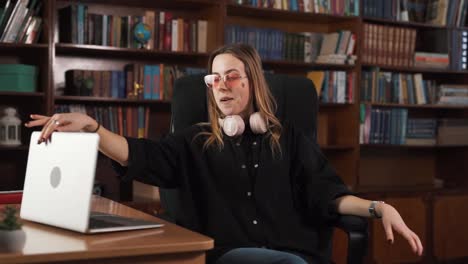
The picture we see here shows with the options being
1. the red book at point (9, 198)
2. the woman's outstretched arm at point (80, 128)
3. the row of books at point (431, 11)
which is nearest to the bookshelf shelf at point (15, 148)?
Result: the red book at point (9, 198)

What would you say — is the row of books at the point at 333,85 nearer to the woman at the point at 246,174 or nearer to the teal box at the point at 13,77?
the teal box at the point at 13,77

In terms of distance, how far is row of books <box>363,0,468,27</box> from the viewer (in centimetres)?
484

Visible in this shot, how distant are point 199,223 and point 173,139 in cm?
28

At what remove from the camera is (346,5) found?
4.64m

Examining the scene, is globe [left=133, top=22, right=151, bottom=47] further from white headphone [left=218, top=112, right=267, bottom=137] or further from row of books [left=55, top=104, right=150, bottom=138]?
white headphone [left=218, top=112, right=267, bottom=137]

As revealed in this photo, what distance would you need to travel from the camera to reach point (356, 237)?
204 centimetres

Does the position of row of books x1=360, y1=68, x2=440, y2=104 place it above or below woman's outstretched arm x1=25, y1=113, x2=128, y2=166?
above

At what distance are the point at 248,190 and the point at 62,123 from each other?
78 cm

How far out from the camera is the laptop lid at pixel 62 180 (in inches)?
59.1

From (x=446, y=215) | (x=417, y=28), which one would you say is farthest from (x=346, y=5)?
(x=446, y=215)

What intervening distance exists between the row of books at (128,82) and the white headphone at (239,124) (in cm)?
184

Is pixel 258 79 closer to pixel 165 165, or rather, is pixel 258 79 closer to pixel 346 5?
pixel 165 165

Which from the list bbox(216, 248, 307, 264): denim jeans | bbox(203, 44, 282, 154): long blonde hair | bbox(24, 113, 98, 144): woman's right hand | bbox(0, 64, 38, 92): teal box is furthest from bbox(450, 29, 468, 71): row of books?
bbox(24, 113, 98, 144): woman's right hand

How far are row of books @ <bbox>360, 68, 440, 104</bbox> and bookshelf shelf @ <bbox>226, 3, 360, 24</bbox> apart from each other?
395 mm
